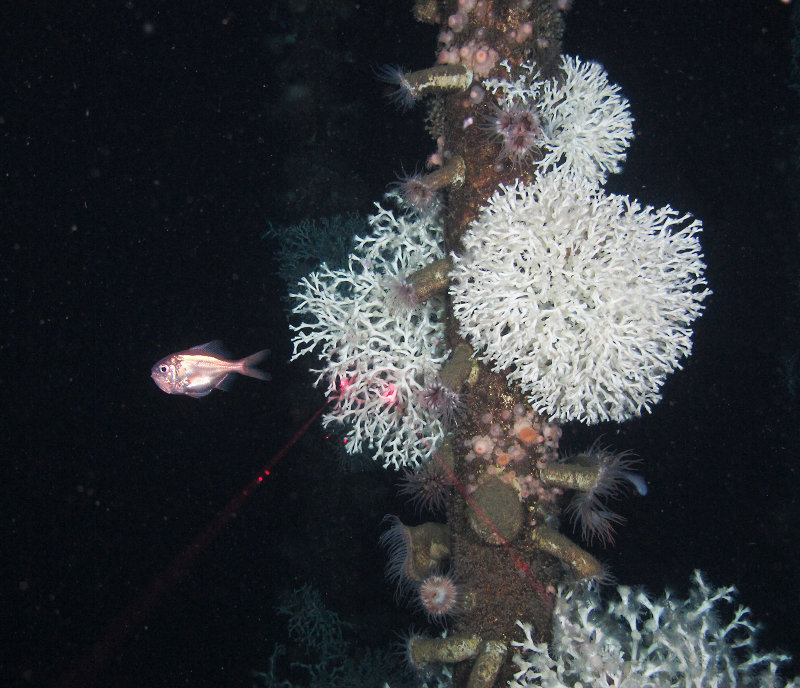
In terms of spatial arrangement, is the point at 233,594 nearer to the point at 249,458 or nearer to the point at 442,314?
the point at 249,458

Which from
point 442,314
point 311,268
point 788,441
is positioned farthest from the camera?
point 788,441

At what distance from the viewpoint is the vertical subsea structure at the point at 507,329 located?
8.41ft

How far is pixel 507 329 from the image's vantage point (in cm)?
280

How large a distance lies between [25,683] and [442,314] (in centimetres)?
1461

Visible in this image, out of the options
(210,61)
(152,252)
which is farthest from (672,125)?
(152,252)

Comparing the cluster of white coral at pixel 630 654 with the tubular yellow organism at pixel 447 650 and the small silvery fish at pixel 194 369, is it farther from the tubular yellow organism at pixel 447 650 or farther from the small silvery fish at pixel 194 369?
the small silvery fish at pixel 194 369

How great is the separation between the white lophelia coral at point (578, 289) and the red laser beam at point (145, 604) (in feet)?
29.4

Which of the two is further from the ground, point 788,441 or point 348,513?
point 788,441

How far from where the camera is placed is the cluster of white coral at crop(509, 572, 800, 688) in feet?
8.45

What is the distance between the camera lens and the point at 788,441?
8.62m

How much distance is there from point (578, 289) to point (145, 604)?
14.6 meters

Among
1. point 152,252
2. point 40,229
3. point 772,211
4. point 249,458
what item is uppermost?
point 772,211

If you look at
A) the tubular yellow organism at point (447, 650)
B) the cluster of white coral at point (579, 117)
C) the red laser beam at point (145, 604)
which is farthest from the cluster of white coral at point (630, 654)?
the red laser beam at point (145, 604)

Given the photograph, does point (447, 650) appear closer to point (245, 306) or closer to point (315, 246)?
point (315, 246)
